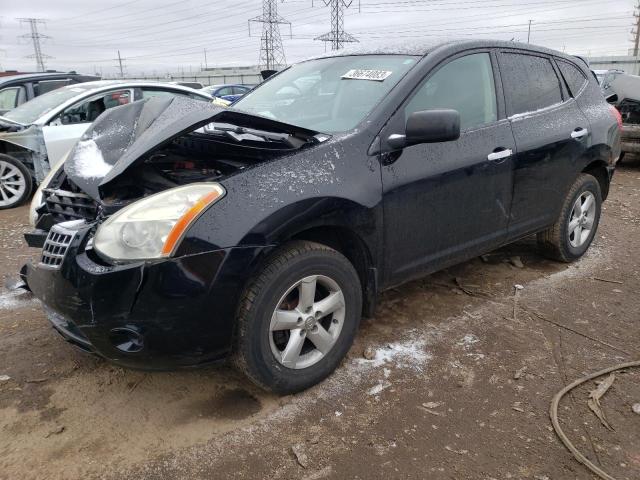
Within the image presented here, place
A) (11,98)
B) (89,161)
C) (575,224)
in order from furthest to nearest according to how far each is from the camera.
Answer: (11,98) < (575,224) < (89,161)

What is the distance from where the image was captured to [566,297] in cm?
378

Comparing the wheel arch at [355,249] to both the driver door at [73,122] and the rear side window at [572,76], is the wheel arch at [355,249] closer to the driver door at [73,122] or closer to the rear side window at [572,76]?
the rear side window at [572,76]

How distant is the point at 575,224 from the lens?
4352 millimetres

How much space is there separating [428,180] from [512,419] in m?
1.30

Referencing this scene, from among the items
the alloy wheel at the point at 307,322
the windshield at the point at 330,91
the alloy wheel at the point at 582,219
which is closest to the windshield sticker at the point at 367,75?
the windshield at the point at 330,91

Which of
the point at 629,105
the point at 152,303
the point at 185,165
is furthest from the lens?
the point at 629,105

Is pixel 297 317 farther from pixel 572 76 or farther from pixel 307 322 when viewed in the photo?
pixel 572 76

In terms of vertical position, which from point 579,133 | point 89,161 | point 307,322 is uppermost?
point 89,161

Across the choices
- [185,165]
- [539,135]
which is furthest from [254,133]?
[539,135]

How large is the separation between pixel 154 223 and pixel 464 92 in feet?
6.98

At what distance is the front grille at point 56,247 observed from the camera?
7.30ft

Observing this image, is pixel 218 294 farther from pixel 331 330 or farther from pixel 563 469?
pixel 563 469

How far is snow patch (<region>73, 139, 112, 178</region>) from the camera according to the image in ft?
8.43

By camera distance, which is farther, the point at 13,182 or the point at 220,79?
the point at 220,79
